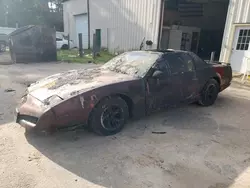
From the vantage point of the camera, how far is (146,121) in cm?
407

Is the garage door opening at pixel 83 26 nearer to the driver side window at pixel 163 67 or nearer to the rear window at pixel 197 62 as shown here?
the rear window at pixel 197 62

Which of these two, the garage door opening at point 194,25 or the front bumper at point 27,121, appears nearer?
the front bumper at point 27,121

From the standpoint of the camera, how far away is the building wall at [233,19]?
28.9ft

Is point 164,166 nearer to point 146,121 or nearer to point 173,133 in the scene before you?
point 173,133

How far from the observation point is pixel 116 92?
332 centimetres

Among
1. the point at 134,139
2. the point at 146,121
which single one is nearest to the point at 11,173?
the point at 134,139

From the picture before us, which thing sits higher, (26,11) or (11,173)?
(26,11)

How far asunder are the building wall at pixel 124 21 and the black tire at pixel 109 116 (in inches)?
386

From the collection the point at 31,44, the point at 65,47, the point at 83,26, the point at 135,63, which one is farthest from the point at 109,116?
the point at 83,26

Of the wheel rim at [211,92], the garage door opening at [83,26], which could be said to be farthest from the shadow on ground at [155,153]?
the garage door opening at [83,26]

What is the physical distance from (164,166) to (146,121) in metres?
1.42

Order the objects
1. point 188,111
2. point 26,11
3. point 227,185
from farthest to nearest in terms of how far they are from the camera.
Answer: point 26,11 < point 188,111 < point 227,185

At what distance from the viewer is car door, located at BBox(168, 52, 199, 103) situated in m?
4.17

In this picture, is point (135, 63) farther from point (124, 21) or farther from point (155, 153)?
point (124, 21)
